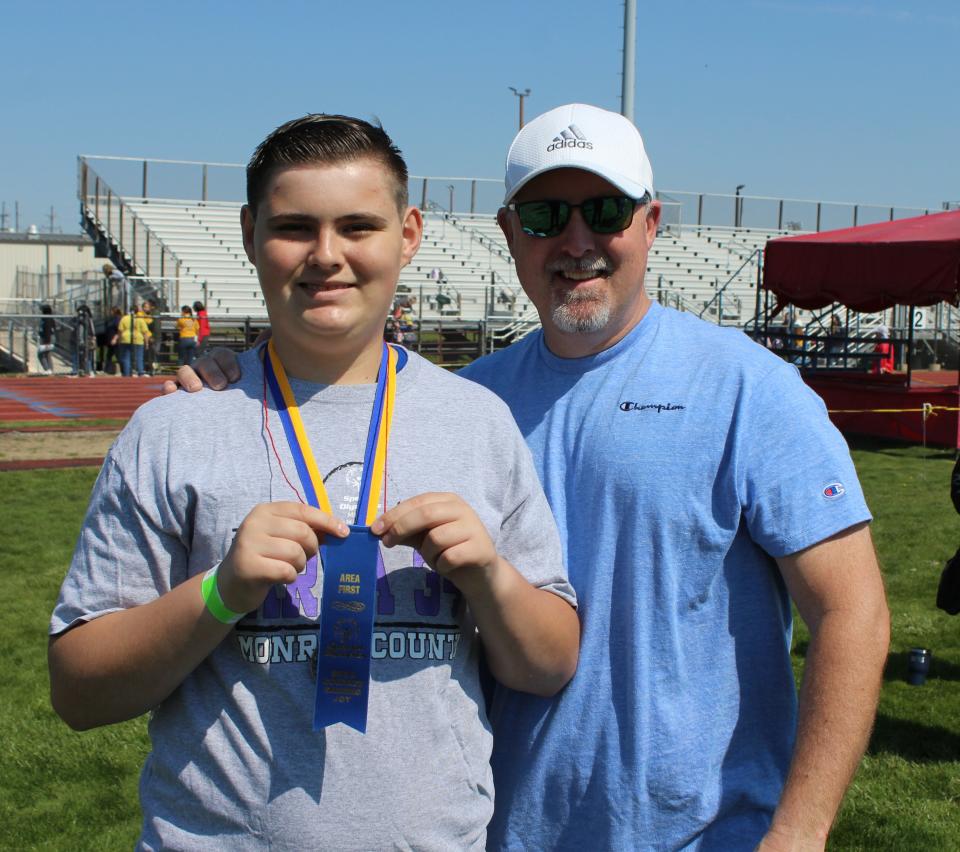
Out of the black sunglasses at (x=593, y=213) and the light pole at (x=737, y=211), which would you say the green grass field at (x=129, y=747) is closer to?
the black sunglasses at (x=593, y=213)

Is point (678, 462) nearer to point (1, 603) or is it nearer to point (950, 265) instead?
point (1, 603)

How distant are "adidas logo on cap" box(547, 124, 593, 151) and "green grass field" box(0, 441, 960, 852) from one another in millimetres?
3143

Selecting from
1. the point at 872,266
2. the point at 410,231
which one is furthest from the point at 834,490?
the point at 872,266

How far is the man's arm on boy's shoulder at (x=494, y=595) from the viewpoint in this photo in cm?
163

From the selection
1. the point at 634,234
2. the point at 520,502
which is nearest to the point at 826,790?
the point at 520,502

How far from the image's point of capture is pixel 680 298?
95.3 feet

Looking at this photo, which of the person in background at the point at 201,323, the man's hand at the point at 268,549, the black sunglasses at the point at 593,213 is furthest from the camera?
the person in background at the point at 201,323

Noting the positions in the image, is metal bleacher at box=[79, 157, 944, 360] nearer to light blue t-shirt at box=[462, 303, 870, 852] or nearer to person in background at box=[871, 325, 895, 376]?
person in background at box=[871, 325, 895, 376]

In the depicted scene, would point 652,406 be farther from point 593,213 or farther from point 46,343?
point 46,343

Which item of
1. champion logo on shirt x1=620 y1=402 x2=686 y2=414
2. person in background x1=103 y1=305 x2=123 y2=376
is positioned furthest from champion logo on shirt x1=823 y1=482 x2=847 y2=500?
person in background x1=103 y1=305 x2=123 y2=376

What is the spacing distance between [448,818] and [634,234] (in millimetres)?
1158

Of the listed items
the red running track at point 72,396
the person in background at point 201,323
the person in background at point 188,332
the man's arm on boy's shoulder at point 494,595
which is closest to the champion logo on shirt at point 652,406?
the man's arm on boy's shoulder at point 494,595

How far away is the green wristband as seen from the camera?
1626mm

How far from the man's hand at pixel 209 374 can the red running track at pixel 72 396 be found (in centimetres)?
1581
